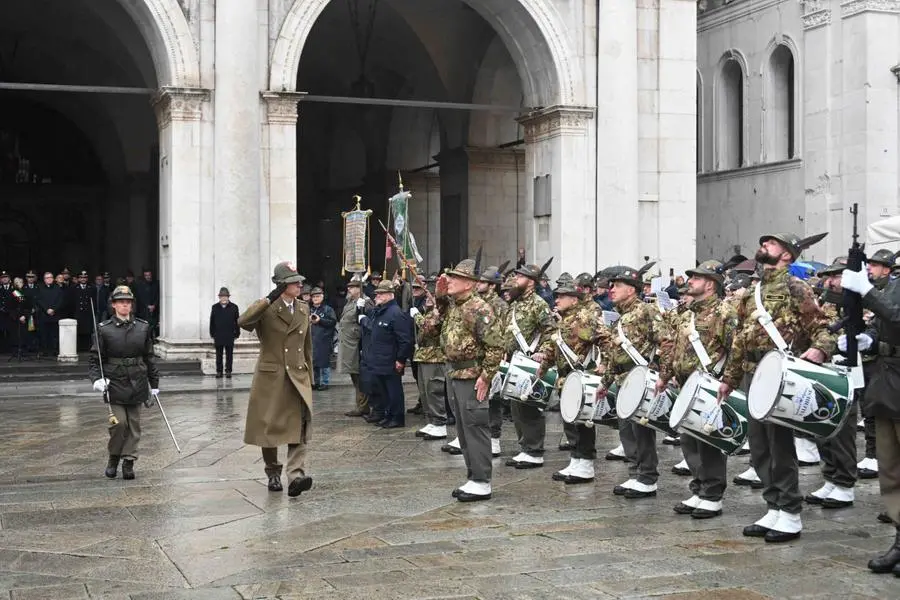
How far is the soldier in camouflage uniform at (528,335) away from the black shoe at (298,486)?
2416mm

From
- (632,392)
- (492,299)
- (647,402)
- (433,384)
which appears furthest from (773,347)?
(433,384)

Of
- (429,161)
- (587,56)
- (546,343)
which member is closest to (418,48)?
(429,161)

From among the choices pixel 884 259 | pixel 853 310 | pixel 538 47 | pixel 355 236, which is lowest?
pixel 853 310

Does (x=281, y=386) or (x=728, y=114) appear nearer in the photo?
(x=281, y=386)

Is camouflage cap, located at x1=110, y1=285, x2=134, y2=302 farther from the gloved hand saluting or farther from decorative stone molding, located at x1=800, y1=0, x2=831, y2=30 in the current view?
decorative stone molding, located at x1=800, y1=0, x2=831, y2=30

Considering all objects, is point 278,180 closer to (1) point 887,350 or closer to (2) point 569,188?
(2) point 569,188

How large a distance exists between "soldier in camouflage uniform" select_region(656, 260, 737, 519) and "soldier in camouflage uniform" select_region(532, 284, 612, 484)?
1.10m

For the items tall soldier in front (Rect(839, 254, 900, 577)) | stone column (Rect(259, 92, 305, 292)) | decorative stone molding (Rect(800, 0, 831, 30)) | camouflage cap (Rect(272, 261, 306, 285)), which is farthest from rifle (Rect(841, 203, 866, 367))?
decorative stone molding (Rect(800, 0, 831, 30))

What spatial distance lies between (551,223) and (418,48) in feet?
23.9

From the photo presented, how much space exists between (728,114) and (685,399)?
24606 mm

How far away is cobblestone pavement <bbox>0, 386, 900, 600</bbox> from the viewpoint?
6.95 m

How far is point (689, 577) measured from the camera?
713 centimetres

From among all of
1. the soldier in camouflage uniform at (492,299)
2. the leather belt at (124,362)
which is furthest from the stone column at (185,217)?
the leather belt at (124,362)

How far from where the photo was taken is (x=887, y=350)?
7.52 metres
